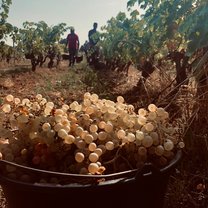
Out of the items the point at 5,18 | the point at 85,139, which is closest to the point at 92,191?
the point at 85,139

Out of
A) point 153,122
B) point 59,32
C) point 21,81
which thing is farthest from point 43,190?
point 59,32

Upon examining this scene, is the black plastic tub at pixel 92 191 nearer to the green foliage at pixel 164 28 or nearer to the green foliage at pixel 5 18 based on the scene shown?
the green foliage at pixel 164 28

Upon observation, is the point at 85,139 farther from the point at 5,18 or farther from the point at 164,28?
the point at 5,18

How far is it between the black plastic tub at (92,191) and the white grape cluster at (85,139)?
7 cm

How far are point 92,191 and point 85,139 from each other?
23 cm

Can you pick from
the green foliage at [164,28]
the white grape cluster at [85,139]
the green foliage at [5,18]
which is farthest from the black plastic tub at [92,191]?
the green foliage at [5,18]

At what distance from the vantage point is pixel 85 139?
143 cm

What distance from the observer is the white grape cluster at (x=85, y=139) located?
4.65 ft

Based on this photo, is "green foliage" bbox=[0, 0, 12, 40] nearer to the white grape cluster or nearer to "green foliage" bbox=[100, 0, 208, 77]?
"green foliage" bbox=[100, 0, 208, 77]

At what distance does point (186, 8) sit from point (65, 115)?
73.0 inches

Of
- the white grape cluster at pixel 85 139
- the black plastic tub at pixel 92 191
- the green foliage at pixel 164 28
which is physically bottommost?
the black plastic tub at pixel 92 191

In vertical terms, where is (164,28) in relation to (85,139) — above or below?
above

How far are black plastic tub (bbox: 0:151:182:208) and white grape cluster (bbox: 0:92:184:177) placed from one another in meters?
0.07

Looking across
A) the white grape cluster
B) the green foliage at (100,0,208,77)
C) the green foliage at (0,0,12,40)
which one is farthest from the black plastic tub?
the green foliage at (0,0,12,40)
